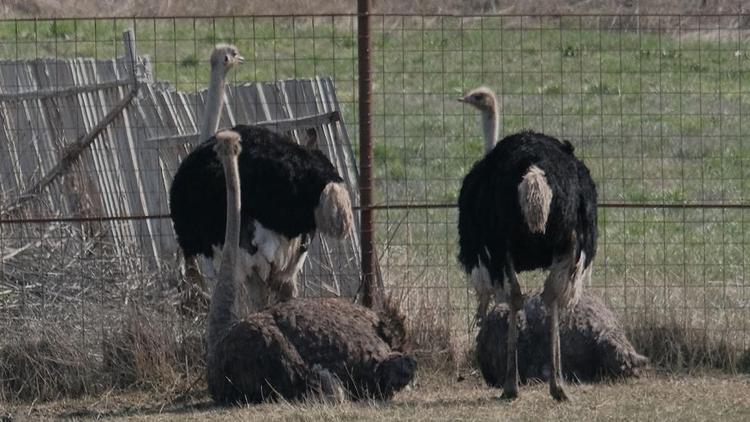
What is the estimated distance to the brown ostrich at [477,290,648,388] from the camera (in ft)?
29.3

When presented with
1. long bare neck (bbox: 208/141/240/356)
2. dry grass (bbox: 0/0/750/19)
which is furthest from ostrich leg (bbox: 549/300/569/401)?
dry grass (bbox: 0/0/750/19)

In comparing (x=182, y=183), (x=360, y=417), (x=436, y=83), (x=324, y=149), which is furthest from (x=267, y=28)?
(x=360, y=417)

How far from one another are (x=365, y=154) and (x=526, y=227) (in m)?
1.70

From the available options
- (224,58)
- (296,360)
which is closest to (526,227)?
(296,360)

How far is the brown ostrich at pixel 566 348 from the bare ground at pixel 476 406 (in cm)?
10

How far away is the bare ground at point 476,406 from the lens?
7.84 meters

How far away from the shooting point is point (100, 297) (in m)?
9.87

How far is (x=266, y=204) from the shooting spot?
895cm

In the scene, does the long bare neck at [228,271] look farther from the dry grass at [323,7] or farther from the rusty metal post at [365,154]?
the dry grass at [323,7]

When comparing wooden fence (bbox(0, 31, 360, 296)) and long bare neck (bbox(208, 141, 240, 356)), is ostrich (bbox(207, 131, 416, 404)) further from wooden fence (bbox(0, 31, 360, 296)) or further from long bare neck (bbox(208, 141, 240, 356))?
wooden fence (bbox(0, 31, 360, 296))

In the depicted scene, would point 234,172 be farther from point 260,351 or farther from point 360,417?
point 360,417

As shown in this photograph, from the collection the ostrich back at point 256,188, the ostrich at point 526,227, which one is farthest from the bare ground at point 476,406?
the ostrich back at point 256,188

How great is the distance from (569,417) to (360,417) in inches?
39.5

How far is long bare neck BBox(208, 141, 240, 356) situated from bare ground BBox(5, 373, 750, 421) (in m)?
0.44
